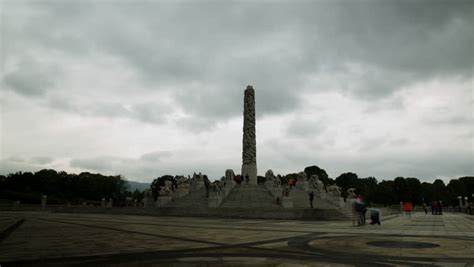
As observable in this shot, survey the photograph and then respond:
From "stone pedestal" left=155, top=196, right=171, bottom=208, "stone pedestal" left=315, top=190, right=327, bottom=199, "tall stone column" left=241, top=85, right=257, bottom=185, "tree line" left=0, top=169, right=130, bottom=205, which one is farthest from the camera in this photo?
"tree line" left=0, top=169, right=130, bottom=205

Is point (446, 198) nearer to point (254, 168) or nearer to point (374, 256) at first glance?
point (254, 168)

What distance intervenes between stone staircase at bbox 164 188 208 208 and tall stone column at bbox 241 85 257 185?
1025 cm

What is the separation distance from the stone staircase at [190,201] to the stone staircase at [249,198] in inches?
98.9

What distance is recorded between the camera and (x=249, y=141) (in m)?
53.7

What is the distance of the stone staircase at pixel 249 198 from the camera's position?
37.7m

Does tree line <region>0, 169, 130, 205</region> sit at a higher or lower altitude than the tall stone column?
lower

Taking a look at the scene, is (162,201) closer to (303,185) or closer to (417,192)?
(303,185)

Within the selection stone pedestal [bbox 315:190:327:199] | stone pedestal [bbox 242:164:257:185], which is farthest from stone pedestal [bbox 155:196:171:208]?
stone pedestal [bbox 315:190:327:199]

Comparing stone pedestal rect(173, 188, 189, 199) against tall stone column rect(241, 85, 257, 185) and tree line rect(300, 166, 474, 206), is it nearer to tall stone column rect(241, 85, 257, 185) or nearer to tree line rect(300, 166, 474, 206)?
tall stone column rect(241, 85, 257, 185)

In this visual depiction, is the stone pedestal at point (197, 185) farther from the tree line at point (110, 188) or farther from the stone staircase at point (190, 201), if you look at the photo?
the tree line at point (110, 188)

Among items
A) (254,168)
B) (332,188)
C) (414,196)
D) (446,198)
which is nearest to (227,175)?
(254,168)

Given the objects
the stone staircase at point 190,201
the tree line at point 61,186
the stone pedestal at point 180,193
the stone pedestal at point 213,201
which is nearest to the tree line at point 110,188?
the tree line at point 61,186

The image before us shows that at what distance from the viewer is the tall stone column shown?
5281cm

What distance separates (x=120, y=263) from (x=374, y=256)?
5.82 metres
